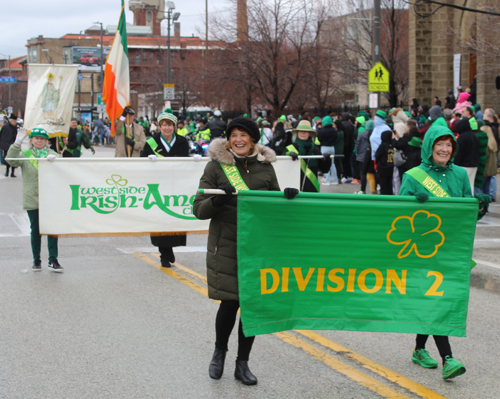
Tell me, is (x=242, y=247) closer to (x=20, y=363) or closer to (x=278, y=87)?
(x=20, y=363)

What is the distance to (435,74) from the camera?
31.0 m

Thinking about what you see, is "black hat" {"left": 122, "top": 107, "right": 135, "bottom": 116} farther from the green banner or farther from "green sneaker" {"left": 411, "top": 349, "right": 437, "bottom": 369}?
"green sneaker" {"left": 411, "top": 349, "right": 437, "bottom": 369}

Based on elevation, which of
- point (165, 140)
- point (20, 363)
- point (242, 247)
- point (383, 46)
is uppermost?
point (383, 46)

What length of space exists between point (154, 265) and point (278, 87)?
25.5 m

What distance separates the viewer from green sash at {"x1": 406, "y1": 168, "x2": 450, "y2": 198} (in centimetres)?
484

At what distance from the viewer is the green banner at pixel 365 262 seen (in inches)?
178

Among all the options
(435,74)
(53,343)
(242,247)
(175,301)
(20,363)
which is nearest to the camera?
(242,247)

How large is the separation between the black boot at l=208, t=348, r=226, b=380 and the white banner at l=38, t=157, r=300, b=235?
399 cm

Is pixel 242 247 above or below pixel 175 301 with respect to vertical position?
above

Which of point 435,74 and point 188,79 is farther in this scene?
point 188,79

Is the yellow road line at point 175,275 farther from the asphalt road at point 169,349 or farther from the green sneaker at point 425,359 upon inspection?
the green sneaker at point 425,359

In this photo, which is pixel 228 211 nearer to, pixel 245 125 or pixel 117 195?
pixel 245 125

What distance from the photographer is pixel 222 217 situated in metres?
4.55

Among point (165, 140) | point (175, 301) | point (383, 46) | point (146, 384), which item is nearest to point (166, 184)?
point (165, 140)
